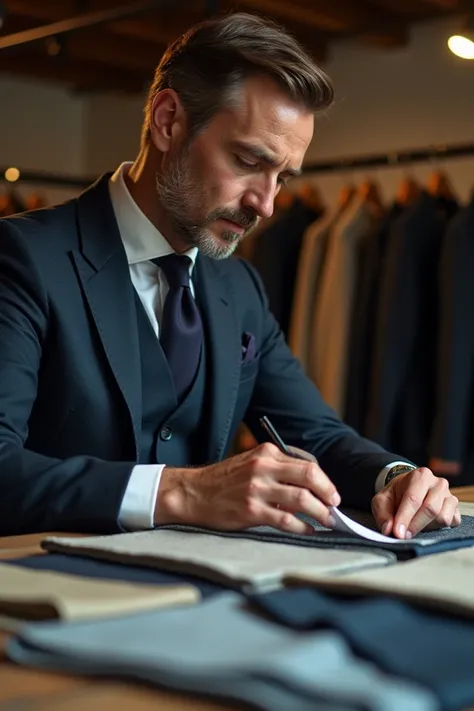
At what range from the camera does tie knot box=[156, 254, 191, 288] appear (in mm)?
2078

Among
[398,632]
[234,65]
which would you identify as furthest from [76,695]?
[234,65]

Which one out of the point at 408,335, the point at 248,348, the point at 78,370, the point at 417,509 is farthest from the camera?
the point at 408,335

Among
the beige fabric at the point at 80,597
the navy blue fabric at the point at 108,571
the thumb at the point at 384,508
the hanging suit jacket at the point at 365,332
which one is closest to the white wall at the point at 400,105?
the hanging suit jacket at the point at 365,332

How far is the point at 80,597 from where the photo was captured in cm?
94

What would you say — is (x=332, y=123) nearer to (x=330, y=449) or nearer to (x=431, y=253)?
(x=431, y=253)

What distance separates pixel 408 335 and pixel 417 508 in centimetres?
248

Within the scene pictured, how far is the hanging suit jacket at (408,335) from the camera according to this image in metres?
4.00

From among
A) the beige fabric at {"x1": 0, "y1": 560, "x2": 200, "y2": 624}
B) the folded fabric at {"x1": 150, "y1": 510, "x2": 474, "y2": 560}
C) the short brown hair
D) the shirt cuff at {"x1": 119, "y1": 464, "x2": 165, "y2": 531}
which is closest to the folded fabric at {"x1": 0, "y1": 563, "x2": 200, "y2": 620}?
the beige fabric at {"x1": 0, "y1": 560, "x2": 200, "y2": 624}

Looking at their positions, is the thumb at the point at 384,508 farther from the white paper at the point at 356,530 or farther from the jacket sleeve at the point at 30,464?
the jacket sleeve at the point at 30,464

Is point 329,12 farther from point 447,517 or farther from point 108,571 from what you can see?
point 108,571

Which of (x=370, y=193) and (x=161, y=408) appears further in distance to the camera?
(x=370, y=193)

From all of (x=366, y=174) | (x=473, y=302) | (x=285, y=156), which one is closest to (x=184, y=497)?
(x=285, y=156)

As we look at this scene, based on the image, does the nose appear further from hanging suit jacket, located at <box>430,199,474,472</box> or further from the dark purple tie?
hanging suit jacket, located at <box>430,199,474,472</box>

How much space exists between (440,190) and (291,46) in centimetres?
236
